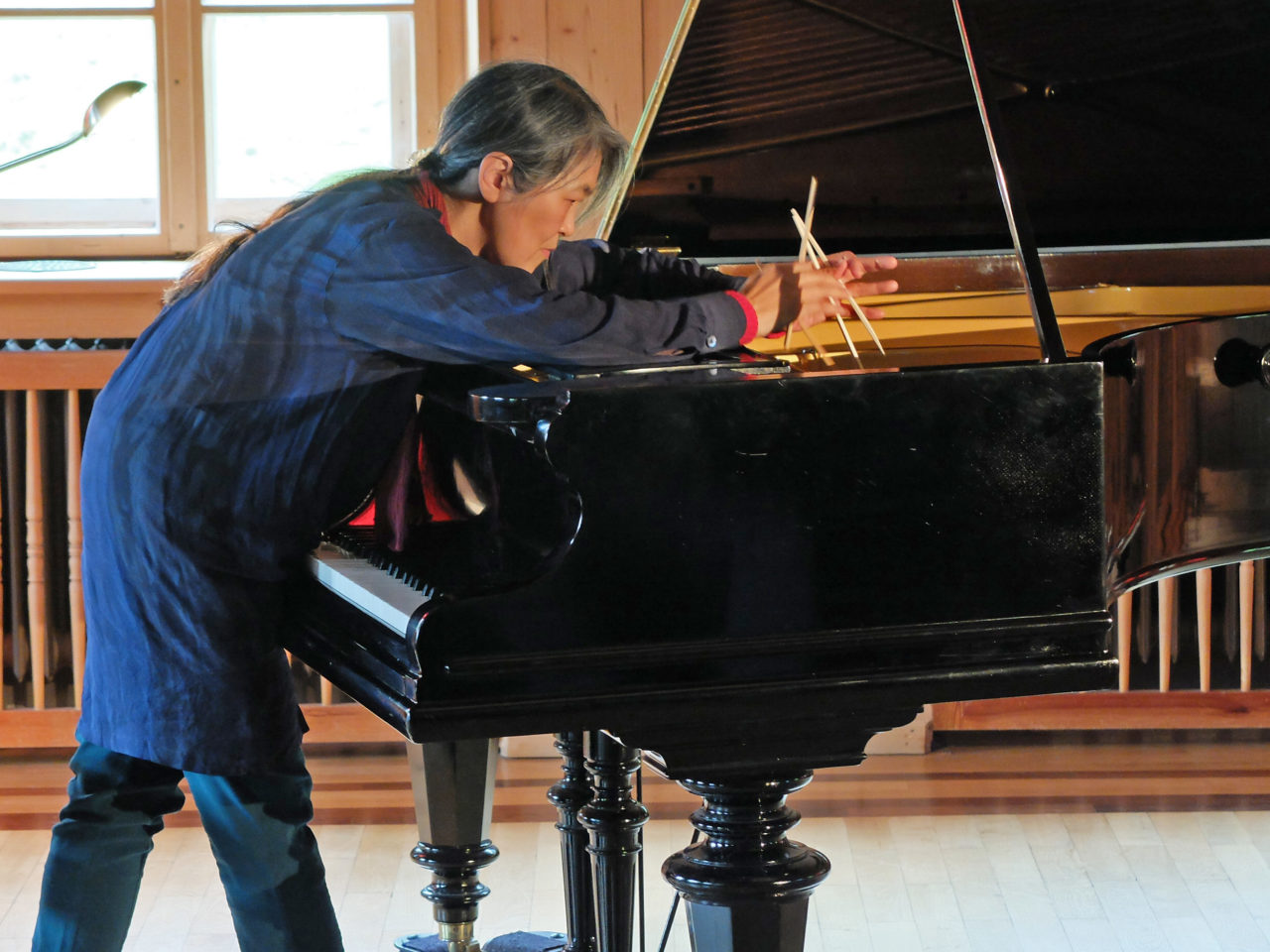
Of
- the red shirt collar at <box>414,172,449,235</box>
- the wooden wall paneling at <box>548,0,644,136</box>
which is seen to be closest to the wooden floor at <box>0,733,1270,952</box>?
the red shirt collar at <box>414,172,449,235</box>

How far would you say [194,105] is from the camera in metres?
3.68

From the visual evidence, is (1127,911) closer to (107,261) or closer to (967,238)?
(967,238)

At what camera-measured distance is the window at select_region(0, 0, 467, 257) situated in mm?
3660

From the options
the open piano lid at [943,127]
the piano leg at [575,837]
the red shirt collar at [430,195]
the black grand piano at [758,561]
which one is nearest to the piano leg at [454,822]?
the black grand piano at [758,561]

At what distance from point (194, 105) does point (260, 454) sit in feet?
7.36

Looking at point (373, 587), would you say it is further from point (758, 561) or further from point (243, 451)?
point (758, 561)

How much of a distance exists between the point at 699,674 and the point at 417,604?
0.26 m

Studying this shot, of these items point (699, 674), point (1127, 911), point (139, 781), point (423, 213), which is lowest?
point (1127, 911)

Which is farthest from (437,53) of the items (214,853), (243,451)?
(214,853)

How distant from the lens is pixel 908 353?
2.34 meters

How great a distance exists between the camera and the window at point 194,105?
3.66 meters

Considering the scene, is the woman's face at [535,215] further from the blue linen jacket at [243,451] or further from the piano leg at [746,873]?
the piano leg at [746,873]

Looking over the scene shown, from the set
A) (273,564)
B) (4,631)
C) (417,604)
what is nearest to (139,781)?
(273,564)

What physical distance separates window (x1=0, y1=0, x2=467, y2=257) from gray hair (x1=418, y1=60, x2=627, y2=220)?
1.98 metres
